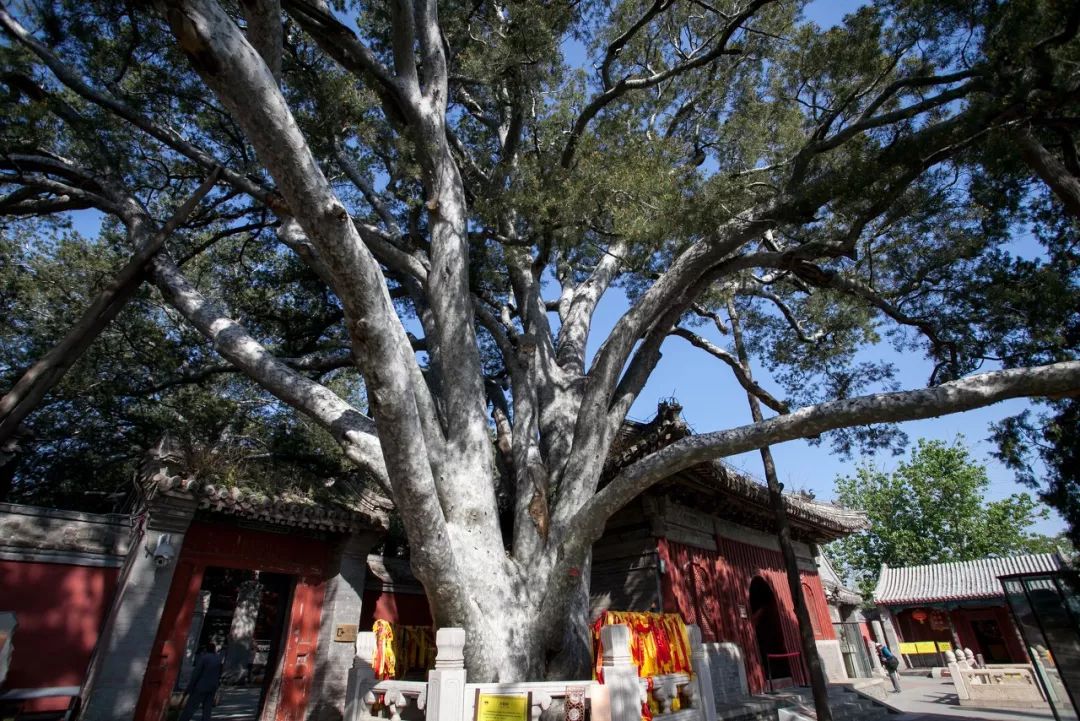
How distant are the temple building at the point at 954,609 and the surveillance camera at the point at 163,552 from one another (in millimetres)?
19362

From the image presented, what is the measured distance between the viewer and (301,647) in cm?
759

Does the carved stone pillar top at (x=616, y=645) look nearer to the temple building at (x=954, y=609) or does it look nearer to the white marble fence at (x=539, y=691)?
the white marble fence at (x=539, y=691)

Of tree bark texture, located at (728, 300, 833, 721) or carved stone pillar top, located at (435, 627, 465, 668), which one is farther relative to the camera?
tree bark texture, located at (728, 300, 833, 721)

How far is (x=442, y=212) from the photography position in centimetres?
591

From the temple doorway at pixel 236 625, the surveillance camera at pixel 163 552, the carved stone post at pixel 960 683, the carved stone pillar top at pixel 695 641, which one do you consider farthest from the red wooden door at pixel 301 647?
the carved stone post at pixel 960 683

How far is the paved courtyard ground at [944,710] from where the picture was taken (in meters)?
8.75

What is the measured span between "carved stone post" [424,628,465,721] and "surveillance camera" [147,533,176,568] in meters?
4.07

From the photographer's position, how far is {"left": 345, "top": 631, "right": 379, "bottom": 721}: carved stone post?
5027 millimetres

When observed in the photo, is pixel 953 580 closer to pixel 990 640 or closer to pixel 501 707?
pixel 990 640

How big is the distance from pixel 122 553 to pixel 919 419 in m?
8.11

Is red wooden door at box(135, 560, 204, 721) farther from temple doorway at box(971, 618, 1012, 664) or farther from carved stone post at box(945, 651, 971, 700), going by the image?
temple doorway at box(971, 618, 1012, 664)

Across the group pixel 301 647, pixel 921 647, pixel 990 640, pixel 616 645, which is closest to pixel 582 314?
pixel 616 645

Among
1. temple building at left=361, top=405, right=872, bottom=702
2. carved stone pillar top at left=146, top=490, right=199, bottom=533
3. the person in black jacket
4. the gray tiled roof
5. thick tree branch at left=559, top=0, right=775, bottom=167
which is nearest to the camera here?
carved stone pillar top at left=146, top=490, right=199, bottom=533

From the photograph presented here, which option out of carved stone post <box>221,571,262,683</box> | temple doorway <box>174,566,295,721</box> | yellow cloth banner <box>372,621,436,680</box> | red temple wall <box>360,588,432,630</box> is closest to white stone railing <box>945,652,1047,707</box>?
red temple wall <box>360,588,432,630</box>
